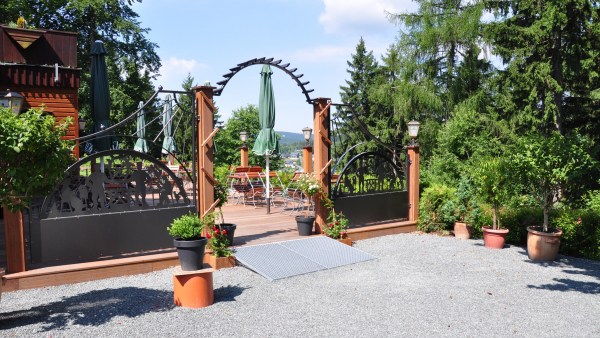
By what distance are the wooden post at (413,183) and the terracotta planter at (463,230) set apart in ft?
2.89

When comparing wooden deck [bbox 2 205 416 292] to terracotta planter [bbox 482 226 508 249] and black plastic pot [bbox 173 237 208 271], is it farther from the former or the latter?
terracotta planter [bbox 482 226 508 249]

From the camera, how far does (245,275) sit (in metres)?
5.63

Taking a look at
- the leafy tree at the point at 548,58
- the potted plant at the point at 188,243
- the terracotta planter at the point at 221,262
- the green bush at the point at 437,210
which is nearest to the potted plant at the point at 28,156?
the potted plant at the point at 188,243

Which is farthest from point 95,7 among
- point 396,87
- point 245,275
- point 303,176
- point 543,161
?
point 543,161

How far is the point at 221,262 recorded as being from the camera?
234 inches

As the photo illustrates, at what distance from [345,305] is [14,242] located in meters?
3.90

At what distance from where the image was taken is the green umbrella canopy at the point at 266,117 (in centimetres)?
962

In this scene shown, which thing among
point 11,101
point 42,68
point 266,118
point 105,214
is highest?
point 42,68

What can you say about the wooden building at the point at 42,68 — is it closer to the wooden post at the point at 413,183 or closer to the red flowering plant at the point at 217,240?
the red flowering plant at the point at 217,240

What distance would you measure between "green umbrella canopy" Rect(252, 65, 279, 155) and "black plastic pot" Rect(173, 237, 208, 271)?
4895 millimetres

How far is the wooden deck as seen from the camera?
4.98m

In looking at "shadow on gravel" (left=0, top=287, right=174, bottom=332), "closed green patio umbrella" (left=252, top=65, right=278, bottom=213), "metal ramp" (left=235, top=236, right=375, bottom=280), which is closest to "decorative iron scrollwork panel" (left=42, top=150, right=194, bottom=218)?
"shadow on gravel" (left=0, top=287, right=174, bottom=332)

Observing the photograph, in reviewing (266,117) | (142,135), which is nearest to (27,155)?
(142,135)

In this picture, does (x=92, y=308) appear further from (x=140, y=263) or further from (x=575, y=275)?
(x=575, y=275)
